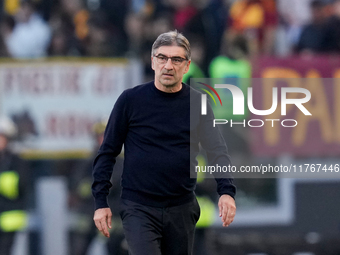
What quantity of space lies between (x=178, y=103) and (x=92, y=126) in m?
4.55

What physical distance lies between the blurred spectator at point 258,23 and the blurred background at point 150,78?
0.05ft

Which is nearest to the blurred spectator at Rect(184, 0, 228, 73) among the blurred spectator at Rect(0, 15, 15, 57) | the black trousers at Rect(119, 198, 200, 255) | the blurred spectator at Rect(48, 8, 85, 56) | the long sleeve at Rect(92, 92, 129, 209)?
the blurred spectator at Rect(48, 8, 85, 56)

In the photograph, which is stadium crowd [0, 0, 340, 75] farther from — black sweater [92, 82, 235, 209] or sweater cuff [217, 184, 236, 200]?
sweater cuff [217, 184, 236, 200]

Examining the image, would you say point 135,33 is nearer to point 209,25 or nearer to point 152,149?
point 209,25

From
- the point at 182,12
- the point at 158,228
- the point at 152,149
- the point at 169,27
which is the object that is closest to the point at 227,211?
the point at 158,228

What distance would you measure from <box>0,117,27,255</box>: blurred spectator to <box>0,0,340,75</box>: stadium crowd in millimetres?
1450

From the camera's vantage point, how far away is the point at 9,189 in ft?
26.3

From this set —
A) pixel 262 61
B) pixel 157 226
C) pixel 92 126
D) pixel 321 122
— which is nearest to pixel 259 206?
pixel 321 122

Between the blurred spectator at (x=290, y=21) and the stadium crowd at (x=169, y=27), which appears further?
the blurred spectator at (x=290, y=21)

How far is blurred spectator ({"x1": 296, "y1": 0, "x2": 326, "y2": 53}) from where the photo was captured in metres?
8.95

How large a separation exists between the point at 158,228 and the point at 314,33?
5.55 meters

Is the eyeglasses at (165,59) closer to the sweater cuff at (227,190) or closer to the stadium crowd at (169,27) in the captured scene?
the sweater cuff at (227,190)

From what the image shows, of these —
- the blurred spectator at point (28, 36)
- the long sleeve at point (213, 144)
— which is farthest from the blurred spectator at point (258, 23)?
the long sleeve at point (213, 144)

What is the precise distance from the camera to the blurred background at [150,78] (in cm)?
868
